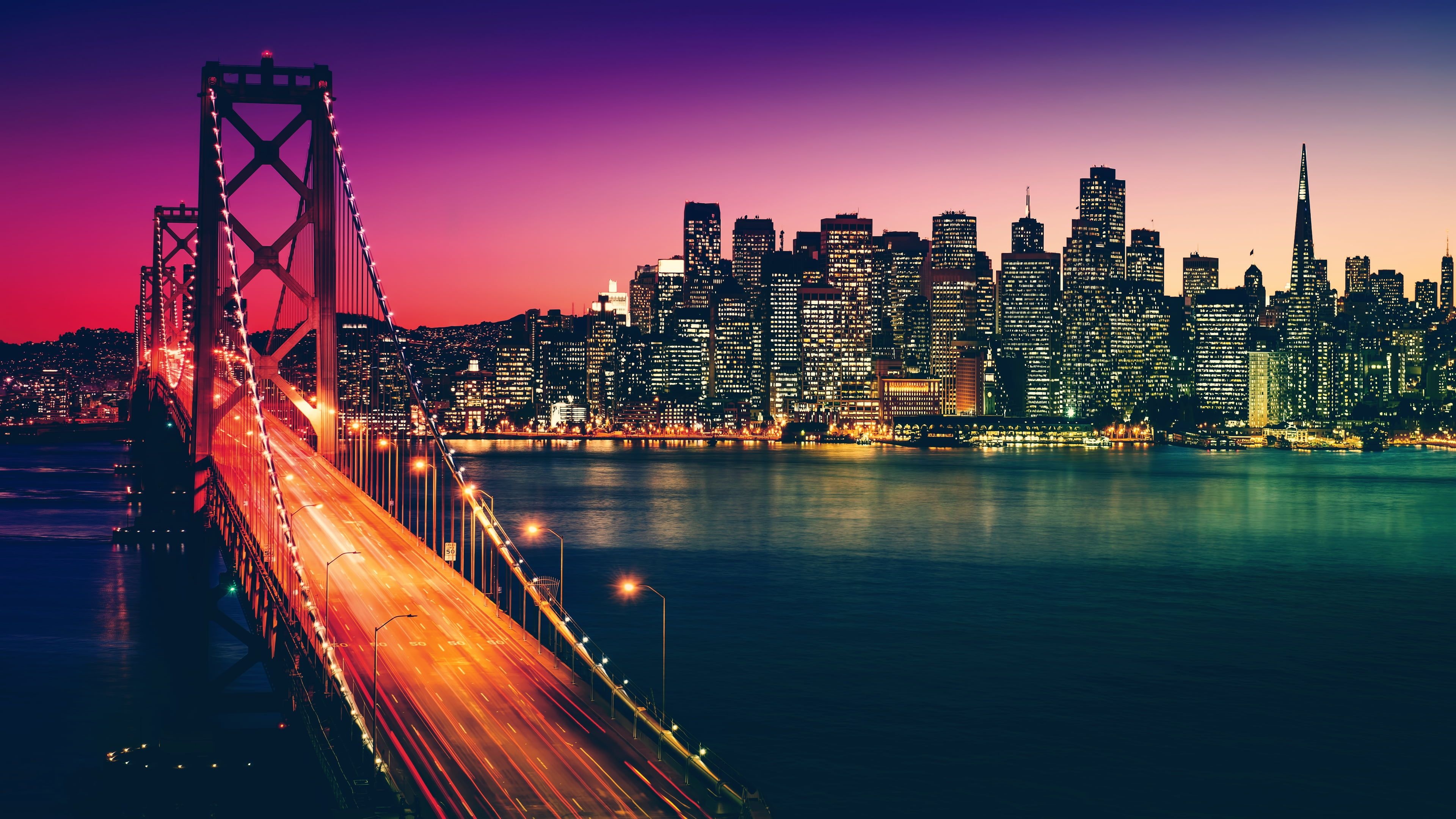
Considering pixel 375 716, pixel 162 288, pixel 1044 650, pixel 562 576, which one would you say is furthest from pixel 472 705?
pixel 162 288

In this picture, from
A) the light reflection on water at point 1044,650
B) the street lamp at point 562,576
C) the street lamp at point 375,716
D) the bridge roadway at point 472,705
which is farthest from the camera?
the street lamp at point 562,576

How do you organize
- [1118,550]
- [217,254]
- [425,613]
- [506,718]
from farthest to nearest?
[1118,550], [217,254], [425,613], [506,718]

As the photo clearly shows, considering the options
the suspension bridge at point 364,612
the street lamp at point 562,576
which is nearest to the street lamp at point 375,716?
the suspension bridge at point 364,612

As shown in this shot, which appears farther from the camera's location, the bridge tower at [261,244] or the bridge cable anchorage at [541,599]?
the bridge tower at [261,244]

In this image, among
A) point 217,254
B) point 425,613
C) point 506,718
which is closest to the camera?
point 506,718

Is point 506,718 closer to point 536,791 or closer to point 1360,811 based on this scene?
point 536,791

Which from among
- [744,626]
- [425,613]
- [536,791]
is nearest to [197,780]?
[425,613]

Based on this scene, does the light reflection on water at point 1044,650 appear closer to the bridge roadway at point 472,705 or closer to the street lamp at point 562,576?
the street lamp at point 562,576
